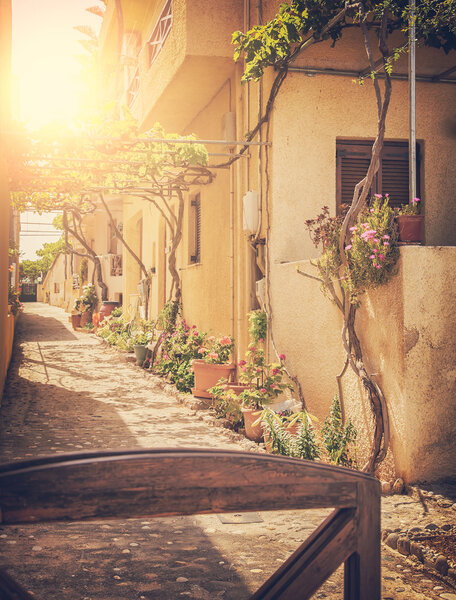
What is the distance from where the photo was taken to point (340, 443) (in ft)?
17.9

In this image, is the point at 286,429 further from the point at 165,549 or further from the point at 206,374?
the point at 206,374

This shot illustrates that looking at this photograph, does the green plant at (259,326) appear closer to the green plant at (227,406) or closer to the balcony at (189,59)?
the green plant at (227,406)

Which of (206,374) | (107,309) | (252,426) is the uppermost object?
(107,309)

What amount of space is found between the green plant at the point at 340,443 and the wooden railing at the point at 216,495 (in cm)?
407

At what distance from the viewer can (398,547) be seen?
4.04 m

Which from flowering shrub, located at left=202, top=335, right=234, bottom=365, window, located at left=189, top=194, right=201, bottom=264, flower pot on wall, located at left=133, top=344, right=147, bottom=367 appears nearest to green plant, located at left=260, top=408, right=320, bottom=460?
flowering shrub, located at left=202, top=335, right=234, bottom=365

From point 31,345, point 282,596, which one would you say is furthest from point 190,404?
point 31,345

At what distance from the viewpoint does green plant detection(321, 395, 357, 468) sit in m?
5.43

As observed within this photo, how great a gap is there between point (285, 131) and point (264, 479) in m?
6.67

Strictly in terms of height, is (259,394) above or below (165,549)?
above

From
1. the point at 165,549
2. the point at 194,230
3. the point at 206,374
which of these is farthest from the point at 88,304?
the point at 165,549

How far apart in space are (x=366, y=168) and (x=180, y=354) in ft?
17.1

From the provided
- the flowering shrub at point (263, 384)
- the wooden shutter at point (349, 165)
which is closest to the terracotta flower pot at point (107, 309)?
the flowering shrub at point (263, 384)

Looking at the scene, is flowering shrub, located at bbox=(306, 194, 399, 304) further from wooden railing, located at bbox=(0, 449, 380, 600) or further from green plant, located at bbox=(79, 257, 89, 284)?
green plant, located at bbox=(79, 257, 89, 284)
